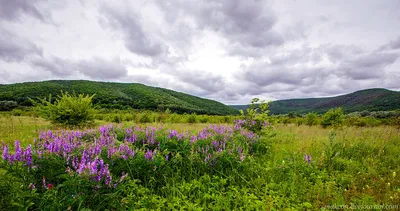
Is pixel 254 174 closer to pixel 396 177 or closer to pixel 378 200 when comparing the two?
pixel 378 200

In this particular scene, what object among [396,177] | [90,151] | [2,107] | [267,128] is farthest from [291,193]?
[2,107]

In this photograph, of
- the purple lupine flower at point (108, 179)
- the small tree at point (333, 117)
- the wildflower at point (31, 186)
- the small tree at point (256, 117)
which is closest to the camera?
the wildflower at point (31, 186)

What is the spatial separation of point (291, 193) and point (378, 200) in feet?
4.10

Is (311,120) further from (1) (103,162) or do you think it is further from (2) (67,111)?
(1) (103,162)

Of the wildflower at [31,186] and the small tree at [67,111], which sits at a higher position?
the small tree at [67,111]

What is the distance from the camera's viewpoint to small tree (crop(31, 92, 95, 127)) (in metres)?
9.29

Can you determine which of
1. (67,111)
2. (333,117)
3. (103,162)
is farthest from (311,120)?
(103,162)

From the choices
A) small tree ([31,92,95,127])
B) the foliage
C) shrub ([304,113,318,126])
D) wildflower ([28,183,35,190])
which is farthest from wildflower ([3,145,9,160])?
the foliage

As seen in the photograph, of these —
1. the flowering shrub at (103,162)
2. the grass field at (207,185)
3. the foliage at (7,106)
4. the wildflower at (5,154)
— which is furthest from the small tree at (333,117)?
the foliage at (7,106)

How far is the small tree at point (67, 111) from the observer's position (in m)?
9.29

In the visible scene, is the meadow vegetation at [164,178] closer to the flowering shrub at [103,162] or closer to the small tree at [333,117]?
the flowering shrub at [103,162]

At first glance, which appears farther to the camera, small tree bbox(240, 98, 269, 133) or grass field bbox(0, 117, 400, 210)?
small tree bbox(240, 98, 269, 133)

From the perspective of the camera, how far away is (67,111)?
9164 millimetres

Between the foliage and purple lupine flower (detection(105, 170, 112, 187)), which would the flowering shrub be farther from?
the foliage
